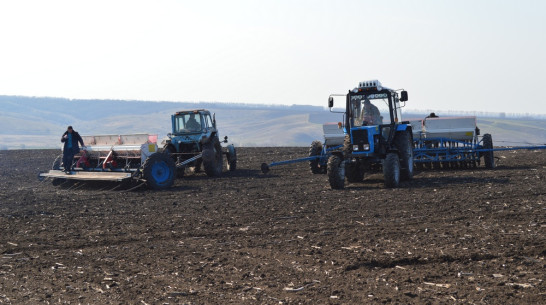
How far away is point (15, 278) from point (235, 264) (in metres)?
2.50

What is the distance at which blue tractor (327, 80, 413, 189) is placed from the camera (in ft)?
51.7

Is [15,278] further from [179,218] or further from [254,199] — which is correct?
[254,199]

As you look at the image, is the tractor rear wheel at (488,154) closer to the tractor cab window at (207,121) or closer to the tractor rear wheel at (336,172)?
the tractor rear wheel at (336,172)

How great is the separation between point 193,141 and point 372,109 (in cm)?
641

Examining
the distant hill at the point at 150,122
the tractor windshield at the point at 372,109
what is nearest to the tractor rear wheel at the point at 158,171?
the tractor windshield at the point at 372,109

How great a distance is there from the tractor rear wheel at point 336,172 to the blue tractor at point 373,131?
83mm

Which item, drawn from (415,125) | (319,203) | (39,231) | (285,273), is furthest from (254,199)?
(415,125)

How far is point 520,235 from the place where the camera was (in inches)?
340

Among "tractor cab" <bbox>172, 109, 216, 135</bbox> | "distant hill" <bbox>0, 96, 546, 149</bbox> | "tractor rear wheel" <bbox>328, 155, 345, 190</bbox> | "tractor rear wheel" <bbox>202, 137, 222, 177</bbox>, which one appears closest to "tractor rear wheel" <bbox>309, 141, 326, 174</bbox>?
"tractor rear wheel" <bbox>202, 137, 222, 177</bbox>

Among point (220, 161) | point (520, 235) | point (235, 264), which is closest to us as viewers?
point (235, 264)

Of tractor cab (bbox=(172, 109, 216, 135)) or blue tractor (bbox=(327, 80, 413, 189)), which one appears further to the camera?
tractor cab (bbox=(172, 109, 216, 135))

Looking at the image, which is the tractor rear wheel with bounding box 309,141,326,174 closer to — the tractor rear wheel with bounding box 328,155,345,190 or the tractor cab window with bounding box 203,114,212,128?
the tractor cab window with bounding box 203,114,212,128

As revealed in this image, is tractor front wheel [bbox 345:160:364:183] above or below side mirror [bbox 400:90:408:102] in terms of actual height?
below

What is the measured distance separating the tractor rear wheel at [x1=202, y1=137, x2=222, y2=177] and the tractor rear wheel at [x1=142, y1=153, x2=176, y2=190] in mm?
2532
